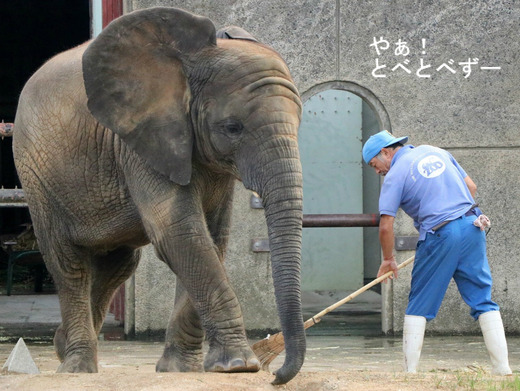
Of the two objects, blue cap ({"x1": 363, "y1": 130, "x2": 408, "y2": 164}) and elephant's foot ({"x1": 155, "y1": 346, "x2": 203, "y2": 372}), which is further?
blue cap ({"x1": 363, "y1": 130, "x2": 408, "y2": 164})

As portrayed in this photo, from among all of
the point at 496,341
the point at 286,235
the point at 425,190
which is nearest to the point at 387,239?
the point at 425,190

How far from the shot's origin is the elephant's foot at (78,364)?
6.69 metres

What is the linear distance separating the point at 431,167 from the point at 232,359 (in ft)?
7.14

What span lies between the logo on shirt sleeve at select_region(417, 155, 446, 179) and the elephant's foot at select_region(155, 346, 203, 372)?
1.87m

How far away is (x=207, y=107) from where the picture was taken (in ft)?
18.5

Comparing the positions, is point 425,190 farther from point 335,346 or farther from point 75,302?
point 335,346

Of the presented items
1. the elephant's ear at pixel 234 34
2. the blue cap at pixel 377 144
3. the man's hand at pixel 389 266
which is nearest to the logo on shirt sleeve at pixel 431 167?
the blue cap at pixel 377 144

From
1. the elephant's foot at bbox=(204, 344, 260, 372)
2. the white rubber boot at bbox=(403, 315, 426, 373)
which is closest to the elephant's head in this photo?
the elephant's foot at bbox=(204, 344, 260, 372)

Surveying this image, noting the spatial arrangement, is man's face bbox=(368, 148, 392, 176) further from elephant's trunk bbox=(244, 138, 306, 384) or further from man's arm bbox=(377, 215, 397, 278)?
elephant's trunk bbox=(244, 138, 306, 384)

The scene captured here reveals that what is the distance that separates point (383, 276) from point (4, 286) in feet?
31.2

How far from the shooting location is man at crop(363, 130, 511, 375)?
6973mm

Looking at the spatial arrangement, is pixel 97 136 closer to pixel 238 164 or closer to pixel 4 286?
pixel 238 164

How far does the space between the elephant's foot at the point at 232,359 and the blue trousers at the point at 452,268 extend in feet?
5.74

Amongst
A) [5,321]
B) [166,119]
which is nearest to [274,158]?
[166,119]
